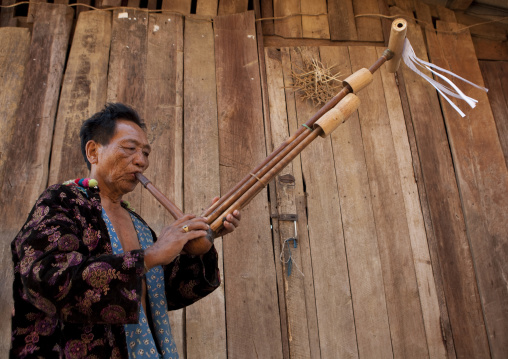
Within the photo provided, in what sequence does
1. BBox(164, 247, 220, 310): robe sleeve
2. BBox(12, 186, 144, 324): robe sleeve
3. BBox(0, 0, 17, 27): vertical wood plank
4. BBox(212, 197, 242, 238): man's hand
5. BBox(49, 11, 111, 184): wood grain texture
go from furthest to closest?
1. BBox(0, 0, 17, 27): vertical wood plank
2. BBox(49, 11, 111, 184): wood grain texture
3. BBox(164, 247, 220, 310): robe sleeve
4. BBox(212, 197, 242, 238): man's hand
5. BBox(12, 186, 144, 324): robe sleeve

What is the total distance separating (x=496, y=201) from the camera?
305cm

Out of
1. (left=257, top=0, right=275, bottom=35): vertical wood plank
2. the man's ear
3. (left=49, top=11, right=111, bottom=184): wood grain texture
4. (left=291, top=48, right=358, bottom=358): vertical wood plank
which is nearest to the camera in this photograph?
the man's ear

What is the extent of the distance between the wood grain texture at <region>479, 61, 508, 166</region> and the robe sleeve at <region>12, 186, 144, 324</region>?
2758mm

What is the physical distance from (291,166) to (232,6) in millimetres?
1281

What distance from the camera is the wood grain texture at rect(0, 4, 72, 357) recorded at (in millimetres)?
2518

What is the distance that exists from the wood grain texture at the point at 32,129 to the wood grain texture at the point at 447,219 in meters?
2.27

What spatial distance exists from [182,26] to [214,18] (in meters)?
0.23

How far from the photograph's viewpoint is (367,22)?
3.50 meters

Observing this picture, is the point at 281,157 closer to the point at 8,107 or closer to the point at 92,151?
the point at 92,151

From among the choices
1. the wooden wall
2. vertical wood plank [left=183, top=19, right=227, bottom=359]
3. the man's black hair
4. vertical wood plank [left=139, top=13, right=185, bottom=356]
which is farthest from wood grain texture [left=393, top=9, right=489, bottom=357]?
the man's black hair

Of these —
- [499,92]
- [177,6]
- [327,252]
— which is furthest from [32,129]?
[499,92]

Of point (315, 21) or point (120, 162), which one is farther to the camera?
point (315, 21)

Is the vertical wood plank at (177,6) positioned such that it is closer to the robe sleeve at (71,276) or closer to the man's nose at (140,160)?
the man's nose at (140,160)

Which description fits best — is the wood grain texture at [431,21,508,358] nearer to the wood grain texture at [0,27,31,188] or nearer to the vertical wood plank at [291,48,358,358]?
the vertical wood plank at [291,48,358,358]
